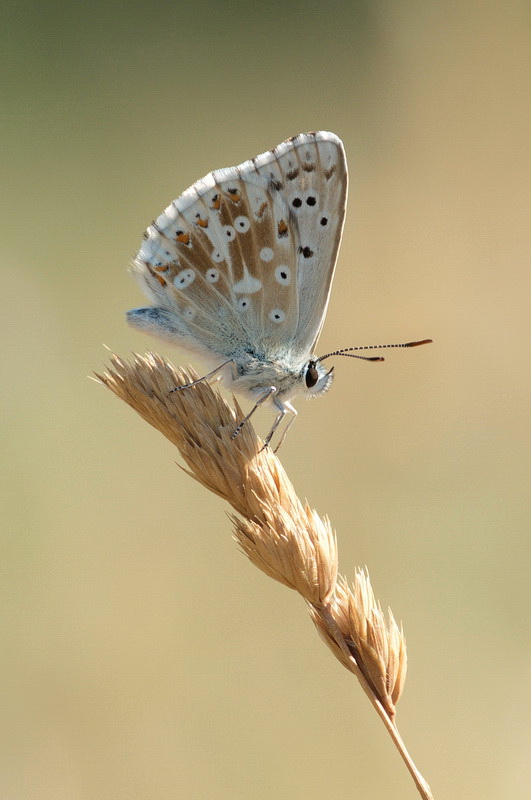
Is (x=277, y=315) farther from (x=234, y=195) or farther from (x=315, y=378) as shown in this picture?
(x=234, y=195)

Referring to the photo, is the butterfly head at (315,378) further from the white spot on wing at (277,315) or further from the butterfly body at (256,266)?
the white spot on wing at (277,315)

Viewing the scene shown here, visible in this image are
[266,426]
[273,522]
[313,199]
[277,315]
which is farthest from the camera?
[266,426]

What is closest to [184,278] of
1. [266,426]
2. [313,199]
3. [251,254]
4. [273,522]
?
[251,254]

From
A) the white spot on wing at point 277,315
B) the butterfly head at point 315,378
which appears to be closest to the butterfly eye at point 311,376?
the butterfly head at point 315,378

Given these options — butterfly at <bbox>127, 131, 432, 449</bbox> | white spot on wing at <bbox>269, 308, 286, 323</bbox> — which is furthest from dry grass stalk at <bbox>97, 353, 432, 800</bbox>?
white spot on wing at <bbox>269, 308, 286, 323</bbox>

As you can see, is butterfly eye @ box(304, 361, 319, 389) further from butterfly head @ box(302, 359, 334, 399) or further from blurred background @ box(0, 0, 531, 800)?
blurred background @ box(0, 0, 531, 800)

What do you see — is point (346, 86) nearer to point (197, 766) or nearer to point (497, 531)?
point (497, 531)
